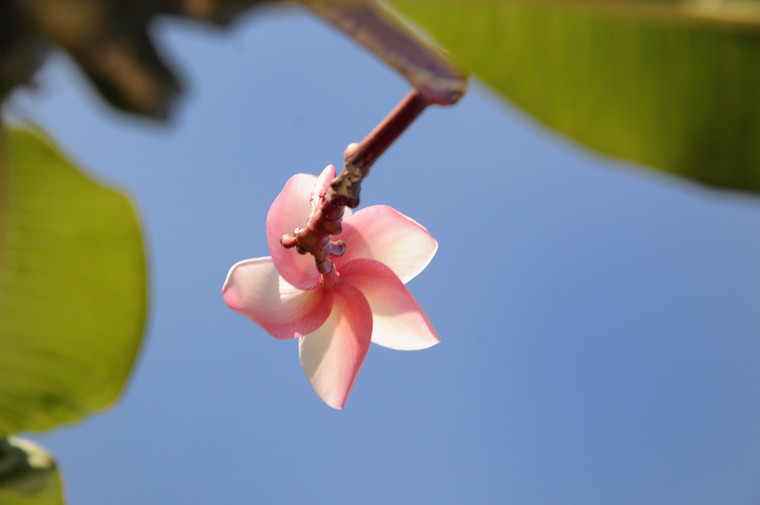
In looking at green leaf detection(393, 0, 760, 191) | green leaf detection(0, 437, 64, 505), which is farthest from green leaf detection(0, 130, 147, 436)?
green leaf detection(393, 0, 760, 191)

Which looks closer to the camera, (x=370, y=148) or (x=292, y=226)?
(x=370, y=148)

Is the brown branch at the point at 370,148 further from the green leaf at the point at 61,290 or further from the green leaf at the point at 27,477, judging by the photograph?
the green leaf at the point at 27,477

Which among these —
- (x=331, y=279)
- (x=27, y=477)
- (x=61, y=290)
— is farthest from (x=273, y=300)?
(x=27, y=477)

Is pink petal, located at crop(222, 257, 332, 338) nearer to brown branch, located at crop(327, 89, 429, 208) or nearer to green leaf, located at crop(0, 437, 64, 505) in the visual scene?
brown branch, located at crop(327, 89, 429, 208)

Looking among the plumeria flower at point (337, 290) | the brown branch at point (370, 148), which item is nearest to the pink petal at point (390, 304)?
the plumeria flower at point (337, 290)

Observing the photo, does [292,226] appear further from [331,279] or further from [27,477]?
[27,477]

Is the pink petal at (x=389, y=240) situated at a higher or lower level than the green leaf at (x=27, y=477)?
higher

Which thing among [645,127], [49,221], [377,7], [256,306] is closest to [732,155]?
[645,127]
